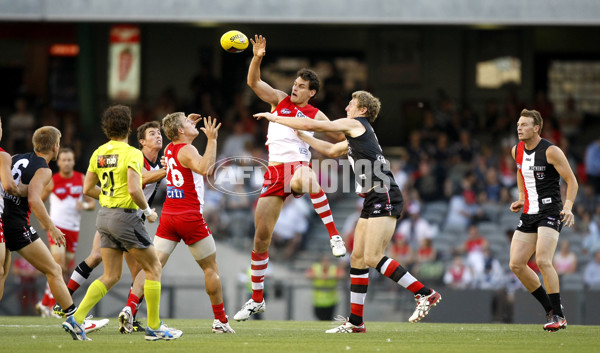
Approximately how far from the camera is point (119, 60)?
959 inches

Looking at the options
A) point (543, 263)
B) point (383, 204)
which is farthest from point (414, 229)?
point (383, 204)

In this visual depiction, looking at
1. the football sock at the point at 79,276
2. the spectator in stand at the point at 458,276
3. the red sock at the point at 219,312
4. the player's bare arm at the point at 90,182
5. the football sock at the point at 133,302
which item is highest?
the player's bare arm at the point at 90,182

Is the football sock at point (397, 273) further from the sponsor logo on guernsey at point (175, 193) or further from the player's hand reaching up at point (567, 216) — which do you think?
the sponsor logo on guernsey at point (175, 193)

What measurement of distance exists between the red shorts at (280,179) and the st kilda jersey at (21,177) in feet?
8.62

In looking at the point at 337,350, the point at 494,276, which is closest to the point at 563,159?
the point at 337,350

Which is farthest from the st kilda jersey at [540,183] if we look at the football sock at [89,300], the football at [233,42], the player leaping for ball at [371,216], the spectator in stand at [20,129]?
the spectator in stand at [20,129]

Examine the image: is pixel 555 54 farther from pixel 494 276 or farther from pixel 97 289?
pixel 97 289

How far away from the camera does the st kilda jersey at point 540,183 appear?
35.2ft

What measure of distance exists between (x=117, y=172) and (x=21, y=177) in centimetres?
133

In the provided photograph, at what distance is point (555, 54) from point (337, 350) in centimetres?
1912

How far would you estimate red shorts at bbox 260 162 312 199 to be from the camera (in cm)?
1084

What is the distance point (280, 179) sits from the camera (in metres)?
10.9

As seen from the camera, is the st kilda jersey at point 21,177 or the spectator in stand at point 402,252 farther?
the spectator in stand at point 402,252

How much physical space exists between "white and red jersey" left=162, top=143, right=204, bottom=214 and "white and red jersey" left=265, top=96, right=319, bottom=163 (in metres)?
1.52
